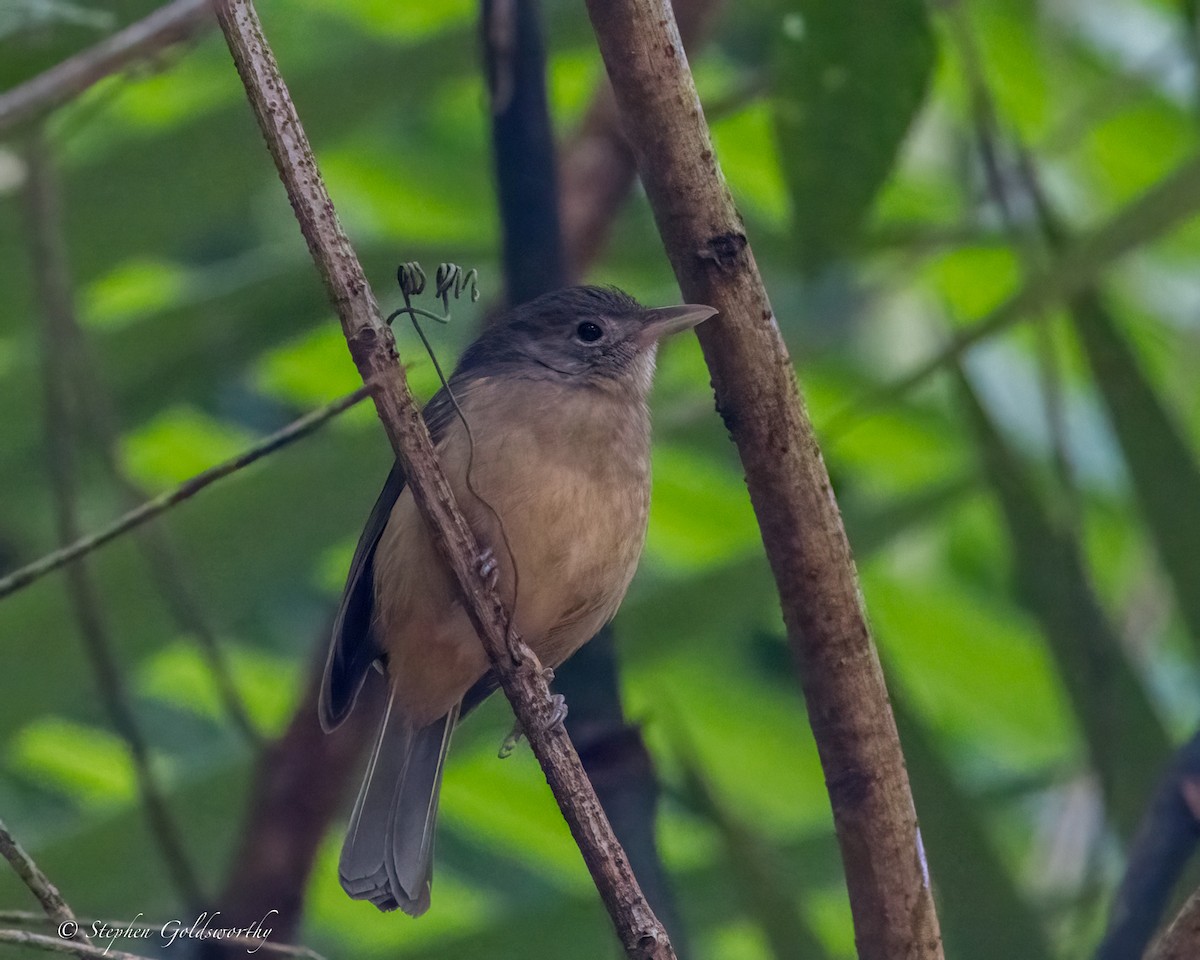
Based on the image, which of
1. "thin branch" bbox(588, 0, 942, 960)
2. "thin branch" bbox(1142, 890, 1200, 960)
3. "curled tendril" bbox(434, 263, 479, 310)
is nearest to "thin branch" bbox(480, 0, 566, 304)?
"thin branch" bbox(588, 0, 942, 960)

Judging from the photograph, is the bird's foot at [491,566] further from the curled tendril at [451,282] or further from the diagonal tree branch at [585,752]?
the curled tendril at [451,282]

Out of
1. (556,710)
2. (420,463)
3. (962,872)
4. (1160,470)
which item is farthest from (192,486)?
(1160,470)

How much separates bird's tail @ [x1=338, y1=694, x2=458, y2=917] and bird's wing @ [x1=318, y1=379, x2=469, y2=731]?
150mm

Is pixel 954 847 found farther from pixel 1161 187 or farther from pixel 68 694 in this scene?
pixel 68 694

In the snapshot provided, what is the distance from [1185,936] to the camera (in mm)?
2283

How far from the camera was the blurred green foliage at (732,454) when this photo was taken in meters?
3.63

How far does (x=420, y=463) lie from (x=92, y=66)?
58.7 inches

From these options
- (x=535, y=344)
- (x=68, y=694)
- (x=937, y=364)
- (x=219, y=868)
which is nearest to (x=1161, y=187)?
(x=937, y=364)

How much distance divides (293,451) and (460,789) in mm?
1100

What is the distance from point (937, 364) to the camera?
11.6 feet

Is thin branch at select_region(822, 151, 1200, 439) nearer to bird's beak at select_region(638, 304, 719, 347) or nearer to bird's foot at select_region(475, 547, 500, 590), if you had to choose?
bird's beak at select_region(638, 304, 719, 347)

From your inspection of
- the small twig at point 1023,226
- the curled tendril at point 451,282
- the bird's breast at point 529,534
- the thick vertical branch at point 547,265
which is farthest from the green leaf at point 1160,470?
the curled tendril at point 451,282

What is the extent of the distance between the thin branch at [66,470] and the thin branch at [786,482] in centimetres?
144

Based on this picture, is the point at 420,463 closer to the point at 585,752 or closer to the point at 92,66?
the point at 585,752
